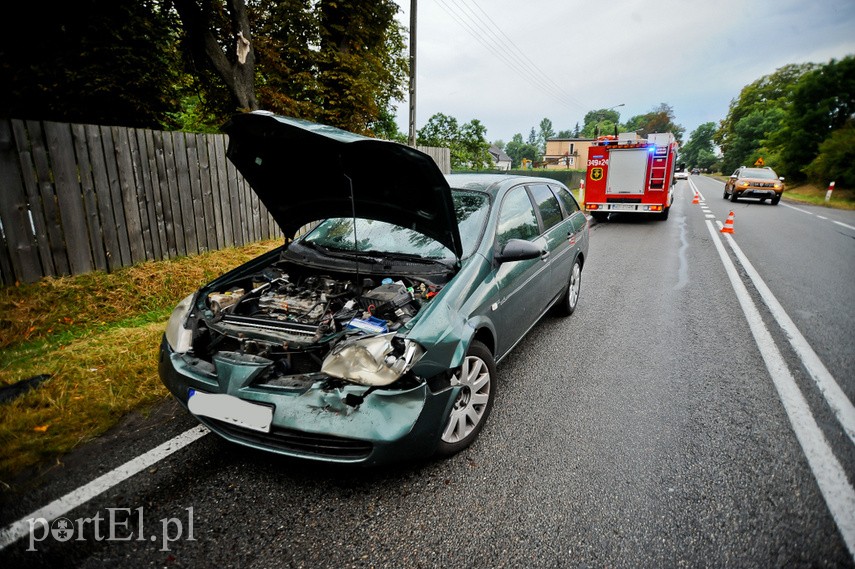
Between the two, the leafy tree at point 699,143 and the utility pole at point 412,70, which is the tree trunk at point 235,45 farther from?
the leafy tree at point 699,143

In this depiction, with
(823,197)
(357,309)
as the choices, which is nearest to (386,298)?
(357,309)

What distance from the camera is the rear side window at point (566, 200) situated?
4.86 m

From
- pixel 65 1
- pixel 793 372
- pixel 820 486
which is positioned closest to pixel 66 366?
pixel 820 486

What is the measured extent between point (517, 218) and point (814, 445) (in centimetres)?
242

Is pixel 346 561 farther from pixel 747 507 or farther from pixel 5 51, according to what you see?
pixel 5 51

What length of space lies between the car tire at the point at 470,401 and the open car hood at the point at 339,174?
0.72 meters

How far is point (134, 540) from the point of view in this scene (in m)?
1.91

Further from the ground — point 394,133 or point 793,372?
point 394,133

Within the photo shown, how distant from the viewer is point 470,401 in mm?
2527

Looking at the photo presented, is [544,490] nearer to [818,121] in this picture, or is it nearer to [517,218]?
[517,218]

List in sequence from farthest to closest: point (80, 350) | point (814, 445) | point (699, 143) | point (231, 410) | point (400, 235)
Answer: point (699, 143) → point (80, 350) → point (400, 235) → point (814, 445) → point (231, 410)

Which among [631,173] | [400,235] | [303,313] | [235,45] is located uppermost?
[235,45]

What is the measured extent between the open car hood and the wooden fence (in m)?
3.31

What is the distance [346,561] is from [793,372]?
368 centimetres
